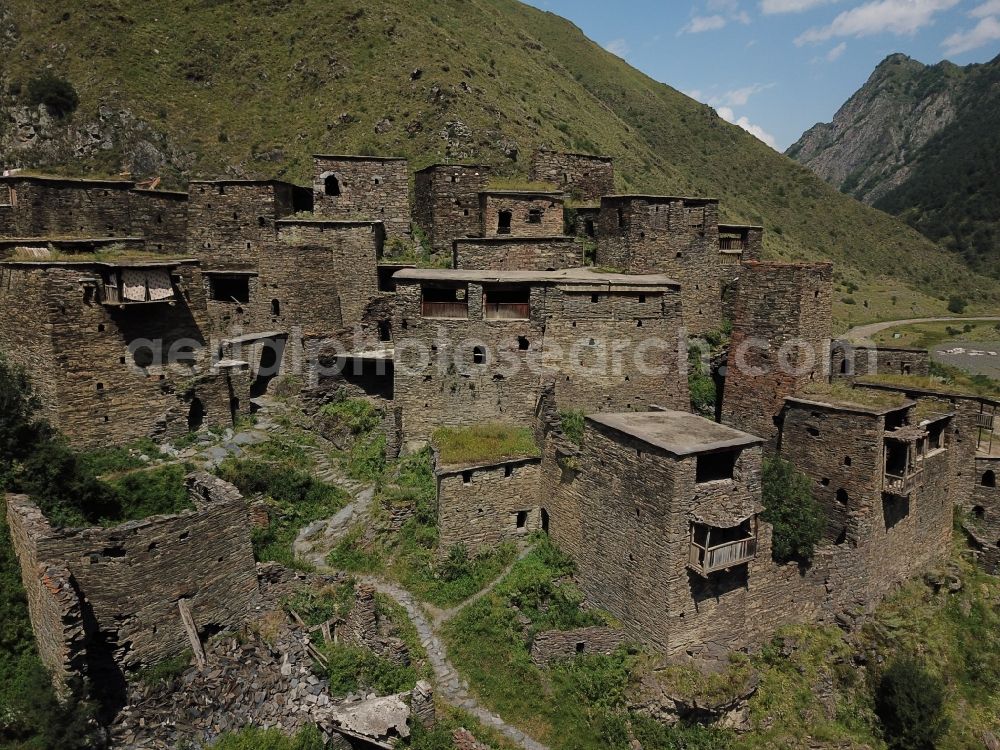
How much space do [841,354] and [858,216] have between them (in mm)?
68654

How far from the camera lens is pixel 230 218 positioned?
84.0 feet

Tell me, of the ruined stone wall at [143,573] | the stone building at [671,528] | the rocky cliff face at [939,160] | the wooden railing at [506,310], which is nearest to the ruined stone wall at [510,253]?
the wooden railing at [506,310]

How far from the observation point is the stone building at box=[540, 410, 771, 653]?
A: 15.4m

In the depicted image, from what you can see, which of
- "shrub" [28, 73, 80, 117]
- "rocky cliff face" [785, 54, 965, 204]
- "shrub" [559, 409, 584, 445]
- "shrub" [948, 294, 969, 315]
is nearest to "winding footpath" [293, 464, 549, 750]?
"shrub" [559, 409, 584, 445]

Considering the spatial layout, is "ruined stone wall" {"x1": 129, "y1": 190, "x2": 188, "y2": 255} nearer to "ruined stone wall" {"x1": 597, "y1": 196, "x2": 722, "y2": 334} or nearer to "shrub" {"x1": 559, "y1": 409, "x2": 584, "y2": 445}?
"shrub" {"x1": 559, "y1": 409, "x2": 584, "y2": 445}

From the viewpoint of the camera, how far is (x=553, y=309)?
21141 mm

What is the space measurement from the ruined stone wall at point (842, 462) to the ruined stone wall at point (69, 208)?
25.9 meters

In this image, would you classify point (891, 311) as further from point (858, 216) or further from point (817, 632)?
point (817, 632)

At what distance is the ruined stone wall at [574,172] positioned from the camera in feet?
98.8

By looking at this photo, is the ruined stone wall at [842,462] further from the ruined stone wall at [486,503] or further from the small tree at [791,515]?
the ruined stone wall at [486,503]

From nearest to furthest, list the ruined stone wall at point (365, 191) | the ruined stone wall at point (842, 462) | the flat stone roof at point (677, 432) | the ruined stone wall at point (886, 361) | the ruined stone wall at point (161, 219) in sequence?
the flat stone roof at point (677, 432)
the ruined stone wall at point (842, 462)
the ruined stone wall at point (886, 361)
the ruined stone wall at point (161, 219)
the ruined stone wall at point (365, 191)

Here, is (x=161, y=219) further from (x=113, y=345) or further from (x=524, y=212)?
(x=524, y=212)

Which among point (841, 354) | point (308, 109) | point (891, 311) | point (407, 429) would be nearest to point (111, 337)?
point (407, 429)

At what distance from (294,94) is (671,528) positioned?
45406 mm
